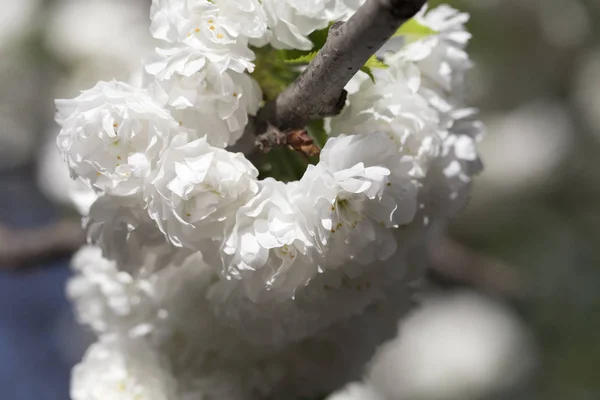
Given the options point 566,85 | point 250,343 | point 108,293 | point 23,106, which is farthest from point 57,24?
point 566,85

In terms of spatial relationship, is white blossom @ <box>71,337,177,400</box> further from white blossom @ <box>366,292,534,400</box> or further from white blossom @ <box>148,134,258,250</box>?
white blossom @ <box>366,292,534,400</box>

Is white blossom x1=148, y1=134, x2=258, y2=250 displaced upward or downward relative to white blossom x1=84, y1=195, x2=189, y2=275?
upward

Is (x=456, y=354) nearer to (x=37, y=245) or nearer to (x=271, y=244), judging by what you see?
(x=37, y=245)

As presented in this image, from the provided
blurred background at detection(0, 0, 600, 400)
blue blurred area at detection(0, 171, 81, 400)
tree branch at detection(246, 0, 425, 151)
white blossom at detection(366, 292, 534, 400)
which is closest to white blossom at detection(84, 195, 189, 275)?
tree branch at detection(246, 0, 425, 151)

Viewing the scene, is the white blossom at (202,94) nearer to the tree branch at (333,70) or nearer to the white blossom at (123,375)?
the tree branch at (333,70)

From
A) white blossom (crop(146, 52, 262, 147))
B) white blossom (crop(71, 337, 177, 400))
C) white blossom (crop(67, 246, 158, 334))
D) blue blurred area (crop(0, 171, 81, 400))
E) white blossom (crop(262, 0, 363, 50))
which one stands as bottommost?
blue blurred area (crop(0, 171, 81, 400))

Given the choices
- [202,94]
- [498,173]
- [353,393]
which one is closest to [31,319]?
[353,393]
